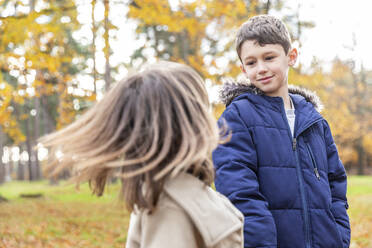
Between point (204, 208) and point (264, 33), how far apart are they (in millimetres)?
1327

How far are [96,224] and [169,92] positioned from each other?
24.4ft


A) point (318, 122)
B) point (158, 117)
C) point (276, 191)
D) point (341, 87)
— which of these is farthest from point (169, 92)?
point (341, 87)

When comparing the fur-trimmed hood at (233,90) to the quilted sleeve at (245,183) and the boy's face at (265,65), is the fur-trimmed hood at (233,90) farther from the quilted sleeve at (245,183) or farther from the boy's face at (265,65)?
the quilted sleeve at (245,183)

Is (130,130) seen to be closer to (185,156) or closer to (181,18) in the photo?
(185,156)

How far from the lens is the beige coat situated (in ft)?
4.06

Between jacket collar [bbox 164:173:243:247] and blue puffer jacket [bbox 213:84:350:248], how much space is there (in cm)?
57

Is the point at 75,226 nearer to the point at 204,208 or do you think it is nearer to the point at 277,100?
the point at 277,100

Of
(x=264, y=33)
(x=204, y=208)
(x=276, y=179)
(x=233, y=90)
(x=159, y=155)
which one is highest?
(x=264, y=33)

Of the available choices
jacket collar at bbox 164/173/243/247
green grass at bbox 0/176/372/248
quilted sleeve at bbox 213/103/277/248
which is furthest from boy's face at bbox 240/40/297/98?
green grass at bbox 0/176/372/248

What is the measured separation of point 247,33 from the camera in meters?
2.30

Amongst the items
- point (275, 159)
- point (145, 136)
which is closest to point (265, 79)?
point (275, 159)

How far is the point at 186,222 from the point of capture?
4.13 feet

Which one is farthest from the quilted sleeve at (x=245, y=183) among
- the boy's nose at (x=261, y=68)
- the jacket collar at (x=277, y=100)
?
the boy's nose at (x=261, y=68)

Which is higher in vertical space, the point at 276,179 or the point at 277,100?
the point at 277,100
